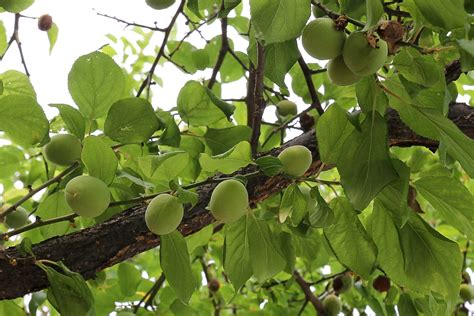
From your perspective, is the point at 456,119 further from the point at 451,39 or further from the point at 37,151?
the point at 37,151

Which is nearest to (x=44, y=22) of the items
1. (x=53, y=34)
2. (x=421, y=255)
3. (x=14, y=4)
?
(x=53, y=34)

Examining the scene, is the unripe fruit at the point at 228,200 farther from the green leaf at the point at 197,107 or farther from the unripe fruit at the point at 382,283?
the unripe fruit at the point at 382,283

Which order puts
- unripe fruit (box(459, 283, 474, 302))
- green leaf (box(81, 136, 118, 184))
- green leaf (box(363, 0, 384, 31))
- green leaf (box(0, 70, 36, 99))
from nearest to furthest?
green leaf (box(363, 0, 384, 31))
green leaf (box(81, 136, 118, 184))
green leaf (box(0, 70, 36, 99))
unripe fruit (box(459, 283, 474, 302))

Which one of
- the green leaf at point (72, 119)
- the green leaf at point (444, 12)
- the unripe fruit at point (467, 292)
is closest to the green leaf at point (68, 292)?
the green leaf at point (72, 119)

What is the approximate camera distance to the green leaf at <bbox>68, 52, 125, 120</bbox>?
3.77 feet

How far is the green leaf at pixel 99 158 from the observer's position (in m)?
1.04

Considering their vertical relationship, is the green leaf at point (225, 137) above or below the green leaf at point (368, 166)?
below

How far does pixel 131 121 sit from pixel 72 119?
0.11 meters

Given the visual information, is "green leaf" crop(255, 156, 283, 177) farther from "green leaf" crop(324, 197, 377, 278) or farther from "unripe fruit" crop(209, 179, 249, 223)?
"green leaf" crop(324, 197, 377, 278)

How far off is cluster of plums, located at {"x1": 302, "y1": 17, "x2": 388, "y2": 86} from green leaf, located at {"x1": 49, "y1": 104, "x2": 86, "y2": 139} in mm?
474

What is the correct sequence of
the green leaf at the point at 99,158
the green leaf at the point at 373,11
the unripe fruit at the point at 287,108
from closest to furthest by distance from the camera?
the green leaf at the point at 373,11
the green leaf at the point at 99,158
the unripe fruit at the point at 287,108

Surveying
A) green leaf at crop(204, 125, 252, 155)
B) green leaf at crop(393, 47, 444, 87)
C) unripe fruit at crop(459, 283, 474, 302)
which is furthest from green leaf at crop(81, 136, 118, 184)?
unripe fruit at crop(459, 283, 474, 302)

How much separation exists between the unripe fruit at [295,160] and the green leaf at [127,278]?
0.81 meters

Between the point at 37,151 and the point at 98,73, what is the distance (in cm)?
89
